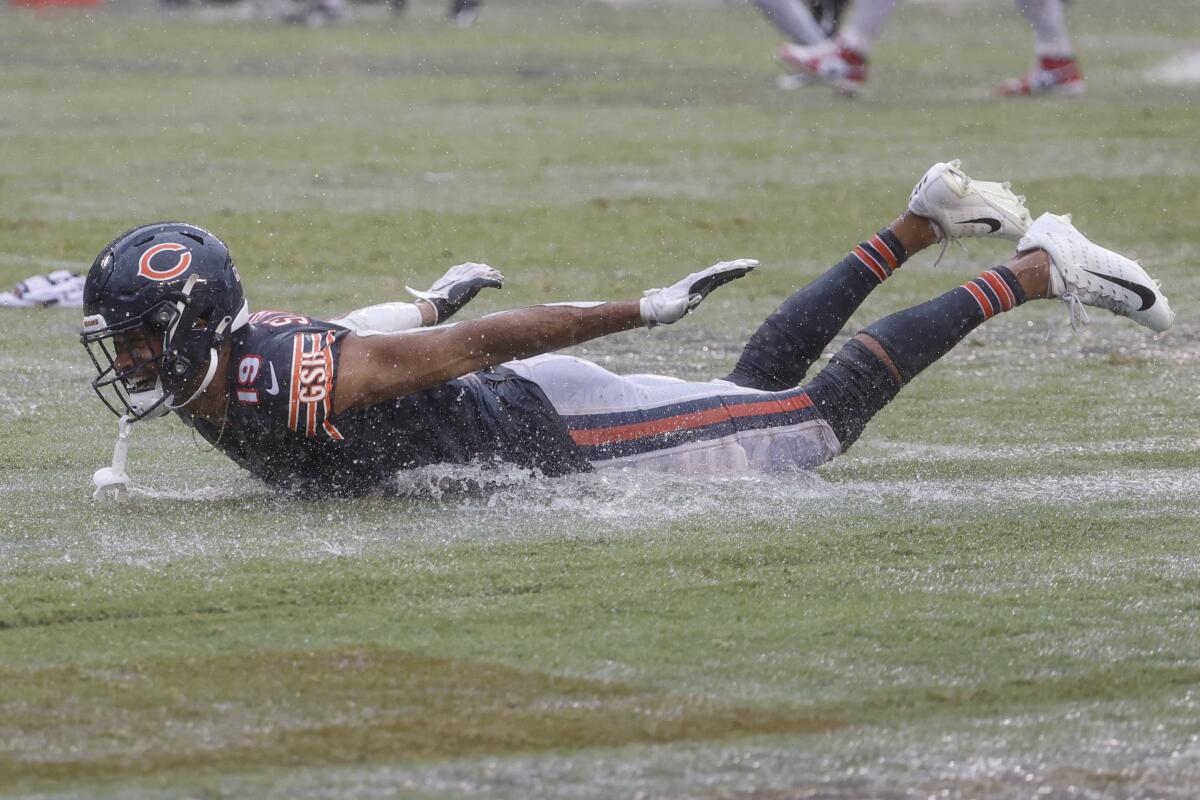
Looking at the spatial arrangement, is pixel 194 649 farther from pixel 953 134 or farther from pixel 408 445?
pixel 953 134

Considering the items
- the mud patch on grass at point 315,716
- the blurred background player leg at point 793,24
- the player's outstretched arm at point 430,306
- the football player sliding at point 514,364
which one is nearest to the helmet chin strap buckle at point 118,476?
the football player sliding at point 514,364

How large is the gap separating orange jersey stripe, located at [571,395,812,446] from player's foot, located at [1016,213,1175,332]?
1046 mm

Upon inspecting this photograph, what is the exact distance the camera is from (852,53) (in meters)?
17.9

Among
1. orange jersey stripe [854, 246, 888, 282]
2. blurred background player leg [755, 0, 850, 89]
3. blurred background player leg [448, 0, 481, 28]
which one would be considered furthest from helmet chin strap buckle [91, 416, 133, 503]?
blurred background player leg [448, 0, 481, 28]

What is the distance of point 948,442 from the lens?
686 cm

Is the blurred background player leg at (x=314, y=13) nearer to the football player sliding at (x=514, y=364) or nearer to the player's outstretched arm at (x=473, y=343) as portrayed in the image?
the football player sliding at (x=514, y=364)

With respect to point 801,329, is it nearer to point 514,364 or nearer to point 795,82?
point 514,364

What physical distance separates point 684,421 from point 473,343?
865 mm

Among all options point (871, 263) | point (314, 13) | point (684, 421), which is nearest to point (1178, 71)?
point (314, 13)

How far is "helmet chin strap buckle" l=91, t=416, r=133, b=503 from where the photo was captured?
219 inches

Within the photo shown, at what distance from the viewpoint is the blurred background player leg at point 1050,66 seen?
57.1ft

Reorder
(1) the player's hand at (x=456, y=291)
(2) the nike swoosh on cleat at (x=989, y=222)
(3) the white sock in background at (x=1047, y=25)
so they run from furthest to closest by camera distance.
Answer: (3) the white sock in background at (x=1047, y=25) < (2) the nike swoosh on cleat at (x=989, y=222) < (1) the player's hand at (x=456, y=291)

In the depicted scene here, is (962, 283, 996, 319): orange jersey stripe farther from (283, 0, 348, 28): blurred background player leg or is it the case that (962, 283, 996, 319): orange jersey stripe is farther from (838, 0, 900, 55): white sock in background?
(283, 0, 348, 28): blurred background player leg

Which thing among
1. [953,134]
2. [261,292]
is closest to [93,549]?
[261,292]
